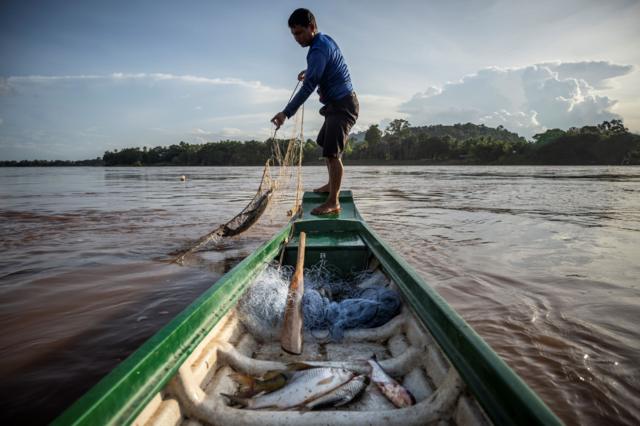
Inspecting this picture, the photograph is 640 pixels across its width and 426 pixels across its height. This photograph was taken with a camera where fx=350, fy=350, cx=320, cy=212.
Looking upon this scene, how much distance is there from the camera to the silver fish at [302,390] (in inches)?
64.6

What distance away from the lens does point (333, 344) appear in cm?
248

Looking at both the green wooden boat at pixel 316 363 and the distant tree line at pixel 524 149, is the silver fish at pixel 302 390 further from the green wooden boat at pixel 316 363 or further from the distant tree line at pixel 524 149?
the distant tree line at pixel 524 149

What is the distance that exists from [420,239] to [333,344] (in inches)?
185

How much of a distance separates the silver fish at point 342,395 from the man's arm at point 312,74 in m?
4.02

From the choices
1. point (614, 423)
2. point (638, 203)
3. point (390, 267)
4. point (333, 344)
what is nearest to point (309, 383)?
point (333, 344)

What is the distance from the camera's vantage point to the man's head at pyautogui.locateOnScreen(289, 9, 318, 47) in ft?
16.3

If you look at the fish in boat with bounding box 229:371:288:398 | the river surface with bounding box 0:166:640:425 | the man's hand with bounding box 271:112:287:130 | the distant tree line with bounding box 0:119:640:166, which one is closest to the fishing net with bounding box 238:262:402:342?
the fish in boat with bounding box 229:371:288:398

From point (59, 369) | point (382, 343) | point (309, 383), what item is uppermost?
point (309, 383)

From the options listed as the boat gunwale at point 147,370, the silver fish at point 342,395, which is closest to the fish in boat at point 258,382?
the silver fish at point 342,395

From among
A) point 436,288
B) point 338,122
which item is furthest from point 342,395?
point 338,122

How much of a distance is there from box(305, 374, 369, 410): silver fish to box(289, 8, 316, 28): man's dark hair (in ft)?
15.8

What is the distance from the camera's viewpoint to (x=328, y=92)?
17.7 ft

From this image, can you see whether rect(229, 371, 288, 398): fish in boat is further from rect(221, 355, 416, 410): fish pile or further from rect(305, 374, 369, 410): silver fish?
rect(305, 374, 369, 410): silver fish

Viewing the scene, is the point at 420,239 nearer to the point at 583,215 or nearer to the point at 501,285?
the point at 501,285
